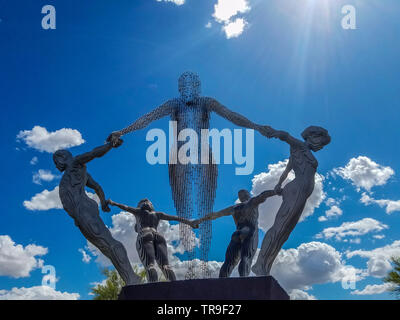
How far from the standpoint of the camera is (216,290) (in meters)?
7.89

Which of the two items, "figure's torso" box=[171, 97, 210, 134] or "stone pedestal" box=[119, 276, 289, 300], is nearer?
"stone pedestal" box=[119, 276, 289, 300]

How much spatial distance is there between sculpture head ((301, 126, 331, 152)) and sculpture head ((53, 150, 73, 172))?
5.07 m

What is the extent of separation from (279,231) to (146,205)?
2998 mm

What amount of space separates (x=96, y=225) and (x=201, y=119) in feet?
11.1

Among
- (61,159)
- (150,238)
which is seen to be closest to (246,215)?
(150,238)

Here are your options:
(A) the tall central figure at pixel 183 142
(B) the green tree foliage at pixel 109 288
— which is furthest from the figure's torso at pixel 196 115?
(B) the green tree foliage at pixel 109 288

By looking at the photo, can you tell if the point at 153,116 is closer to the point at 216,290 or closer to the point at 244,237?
the point at 244,237

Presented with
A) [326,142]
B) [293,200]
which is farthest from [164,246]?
[326,142]

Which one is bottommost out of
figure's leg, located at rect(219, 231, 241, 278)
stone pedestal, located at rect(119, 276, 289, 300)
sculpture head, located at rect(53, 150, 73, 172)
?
stone pedestal, located at rect(119, 276, 289, 300)

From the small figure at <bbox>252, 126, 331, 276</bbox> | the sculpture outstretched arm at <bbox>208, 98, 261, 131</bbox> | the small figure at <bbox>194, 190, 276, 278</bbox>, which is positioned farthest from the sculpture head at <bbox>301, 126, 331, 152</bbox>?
the small figure at <bbox>194, 190, 276, 278</bbox>

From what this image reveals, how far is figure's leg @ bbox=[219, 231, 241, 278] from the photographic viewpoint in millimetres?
9758

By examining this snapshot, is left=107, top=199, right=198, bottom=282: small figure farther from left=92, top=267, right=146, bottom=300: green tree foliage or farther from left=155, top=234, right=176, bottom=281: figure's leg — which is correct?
left=92, top=267, right=146, bottom=300: green tree foliage
